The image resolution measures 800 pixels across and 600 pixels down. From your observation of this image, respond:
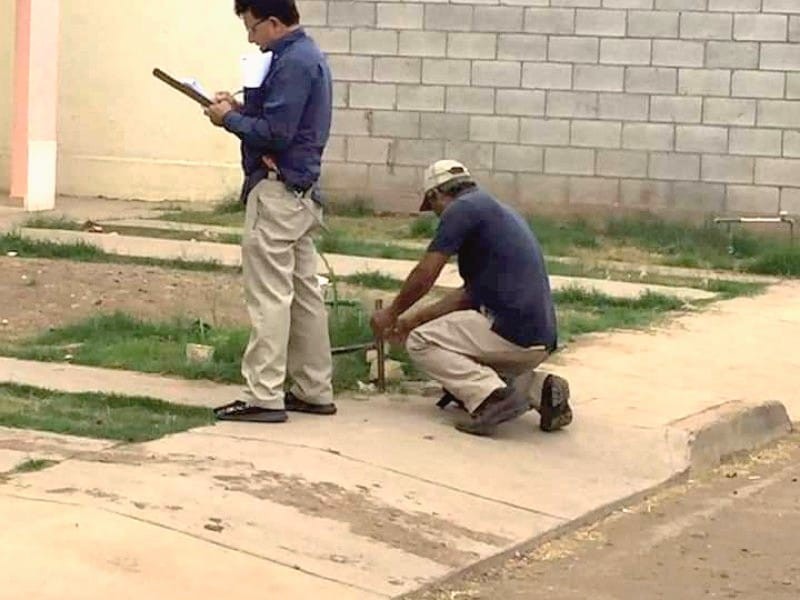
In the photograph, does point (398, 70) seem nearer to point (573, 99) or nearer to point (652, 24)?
point (573, 99)

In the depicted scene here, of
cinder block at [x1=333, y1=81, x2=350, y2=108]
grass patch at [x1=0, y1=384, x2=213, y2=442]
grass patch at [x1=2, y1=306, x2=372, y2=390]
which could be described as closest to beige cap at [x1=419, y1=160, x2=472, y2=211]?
grass patch at [x1=2, y1=306, x2=372, y2=390]

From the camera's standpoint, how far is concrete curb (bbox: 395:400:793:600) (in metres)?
7.74

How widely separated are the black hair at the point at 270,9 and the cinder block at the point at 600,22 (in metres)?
9.54

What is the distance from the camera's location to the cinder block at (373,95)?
18.0 m

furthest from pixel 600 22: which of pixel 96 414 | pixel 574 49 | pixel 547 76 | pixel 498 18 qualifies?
pixel 96 414

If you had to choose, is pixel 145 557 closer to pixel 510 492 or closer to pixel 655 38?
pixel 510 492

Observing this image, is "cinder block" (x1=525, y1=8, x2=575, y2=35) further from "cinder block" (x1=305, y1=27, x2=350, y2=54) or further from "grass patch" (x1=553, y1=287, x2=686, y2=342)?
"grass patch" (x1=553, y1=287, x2=686, y2=342)

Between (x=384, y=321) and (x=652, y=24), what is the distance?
9.40 m

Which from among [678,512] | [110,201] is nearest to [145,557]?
[678,512]

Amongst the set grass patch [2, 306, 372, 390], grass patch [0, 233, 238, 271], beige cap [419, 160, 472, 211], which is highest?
beige cap [419, 160, 472, 211]

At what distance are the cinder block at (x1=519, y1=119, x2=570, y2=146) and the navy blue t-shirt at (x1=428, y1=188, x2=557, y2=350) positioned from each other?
906cm

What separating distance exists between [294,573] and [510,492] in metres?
1.61

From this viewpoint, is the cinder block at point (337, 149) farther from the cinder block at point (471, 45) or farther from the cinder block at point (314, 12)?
the cinder block at point (471, 45)

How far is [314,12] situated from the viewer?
18.2 meters
